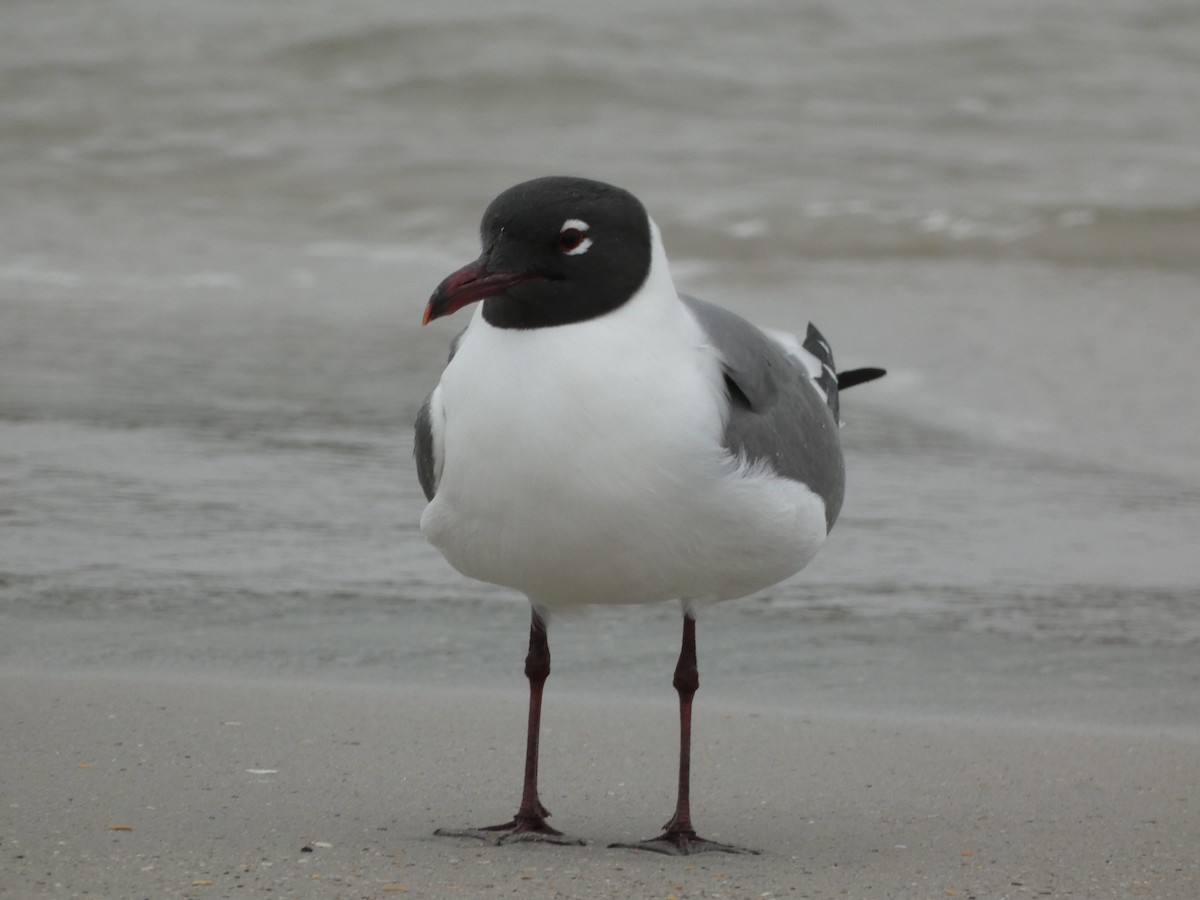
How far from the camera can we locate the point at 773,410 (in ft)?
11.4

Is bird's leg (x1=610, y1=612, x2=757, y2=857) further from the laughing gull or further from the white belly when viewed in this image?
the white belly

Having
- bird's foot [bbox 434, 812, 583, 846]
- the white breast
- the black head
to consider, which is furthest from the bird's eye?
bird's foot [bbox 434, 812, 583, 846]

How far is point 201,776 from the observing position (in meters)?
3.59

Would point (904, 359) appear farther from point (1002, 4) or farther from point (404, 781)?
point (1002, 4)

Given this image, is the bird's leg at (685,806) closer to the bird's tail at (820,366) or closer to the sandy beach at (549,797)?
the sandy beach at (549,797)

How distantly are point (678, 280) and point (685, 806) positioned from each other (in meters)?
7.64

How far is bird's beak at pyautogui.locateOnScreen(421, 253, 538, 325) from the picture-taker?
10.2ft

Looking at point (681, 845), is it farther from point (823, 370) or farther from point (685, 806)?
point (823, 370)

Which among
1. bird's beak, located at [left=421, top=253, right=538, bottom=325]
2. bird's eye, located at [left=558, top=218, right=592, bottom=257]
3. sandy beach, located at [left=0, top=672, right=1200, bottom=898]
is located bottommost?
sandy beach, located at [left=0, top=672, right=1200, bottom=898]

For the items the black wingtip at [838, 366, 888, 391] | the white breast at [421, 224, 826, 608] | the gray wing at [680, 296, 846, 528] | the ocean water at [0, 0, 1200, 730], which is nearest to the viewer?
the white breast at [421, 224, 826, 608]

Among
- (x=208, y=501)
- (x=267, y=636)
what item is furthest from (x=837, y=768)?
(x=208, y=501)

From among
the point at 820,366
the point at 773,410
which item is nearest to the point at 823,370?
the point at 820,366

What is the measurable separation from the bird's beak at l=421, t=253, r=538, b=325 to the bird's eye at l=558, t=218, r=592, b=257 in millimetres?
80

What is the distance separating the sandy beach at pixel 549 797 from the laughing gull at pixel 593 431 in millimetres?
200
